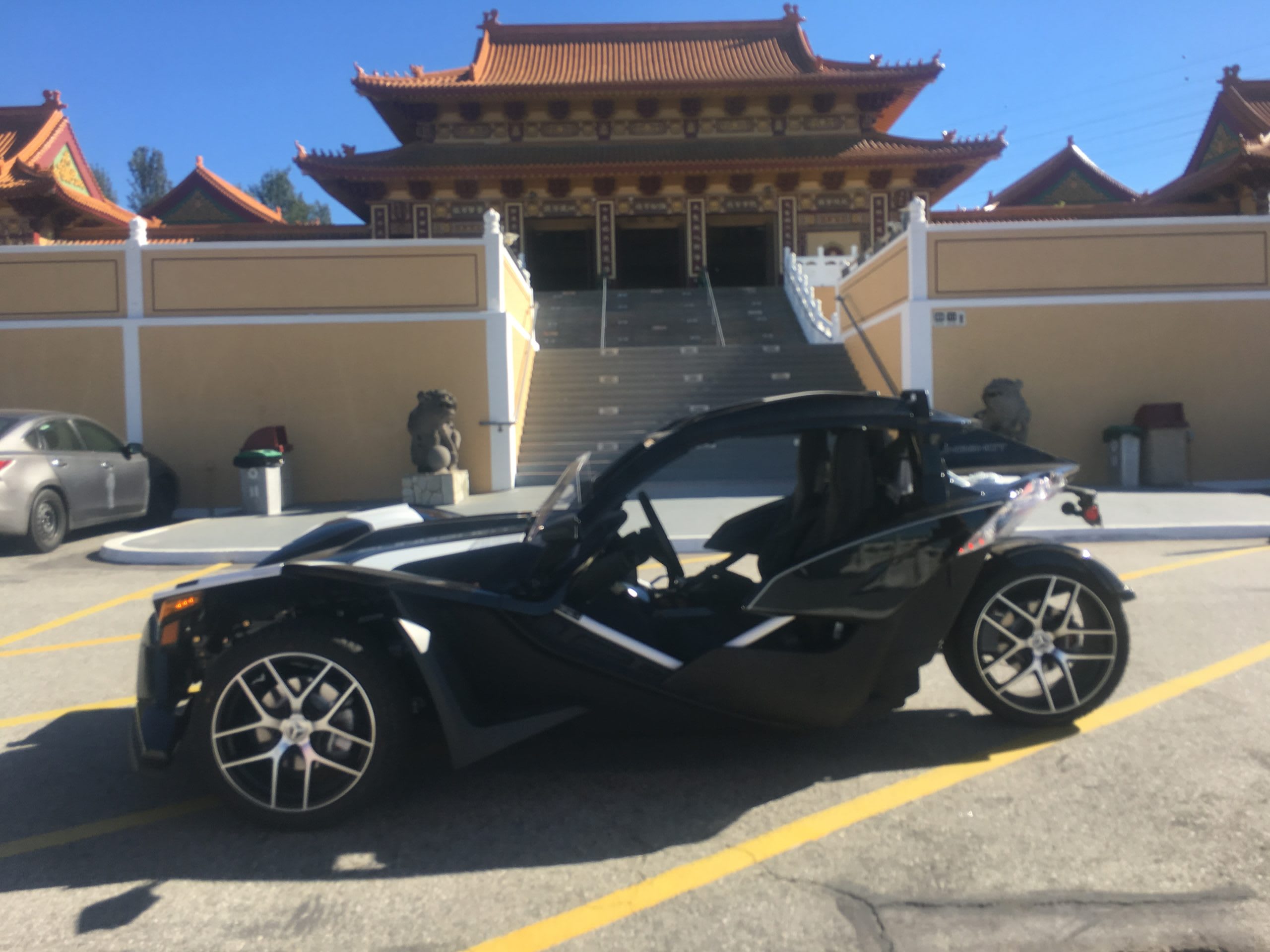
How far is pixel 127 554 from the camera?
30.1 feet

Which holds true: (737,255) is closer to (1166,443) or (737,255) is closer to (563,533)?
(1166,443)

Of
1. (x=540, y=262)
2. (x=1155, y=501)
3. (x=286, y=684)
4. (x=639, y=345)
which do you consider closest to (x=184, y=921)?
(x=286, y=684)

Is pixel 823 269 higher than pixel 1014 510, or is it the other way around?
pixel 823 269

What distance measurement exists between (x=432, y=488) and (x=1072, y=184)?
25286mm

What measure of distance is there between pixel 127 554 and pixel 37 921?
7541 millimetres

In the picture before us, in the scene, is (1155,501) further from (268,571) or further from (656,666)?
(268,571)

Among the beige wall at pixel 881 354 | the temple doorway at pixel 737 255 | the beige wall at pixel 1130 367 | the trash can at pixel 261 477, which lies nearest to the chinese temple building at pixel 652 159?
the temple doorway at pixel 737 255

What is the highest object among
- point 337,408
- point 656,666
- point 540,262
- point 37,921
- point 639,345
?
point 540,262

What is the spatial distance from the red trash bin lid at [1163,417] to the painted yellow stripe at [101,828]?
1394 cm

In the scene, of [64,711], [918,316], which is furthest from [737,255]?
[64,711]

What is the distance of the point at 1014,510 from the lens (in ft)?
11.6

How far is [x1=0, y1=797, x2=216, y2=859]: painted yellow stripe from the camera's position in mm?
2936

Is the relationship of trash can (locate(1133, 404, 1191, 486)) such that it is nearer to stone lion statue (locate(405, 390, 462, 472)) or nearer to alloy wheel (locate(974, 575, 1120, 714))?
stone lion statue (locate(405, 390, 462, 472))

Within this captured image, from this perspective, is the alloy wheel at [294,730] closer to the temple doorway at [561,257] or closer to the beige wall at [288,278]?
the beige wall at [288,278]
